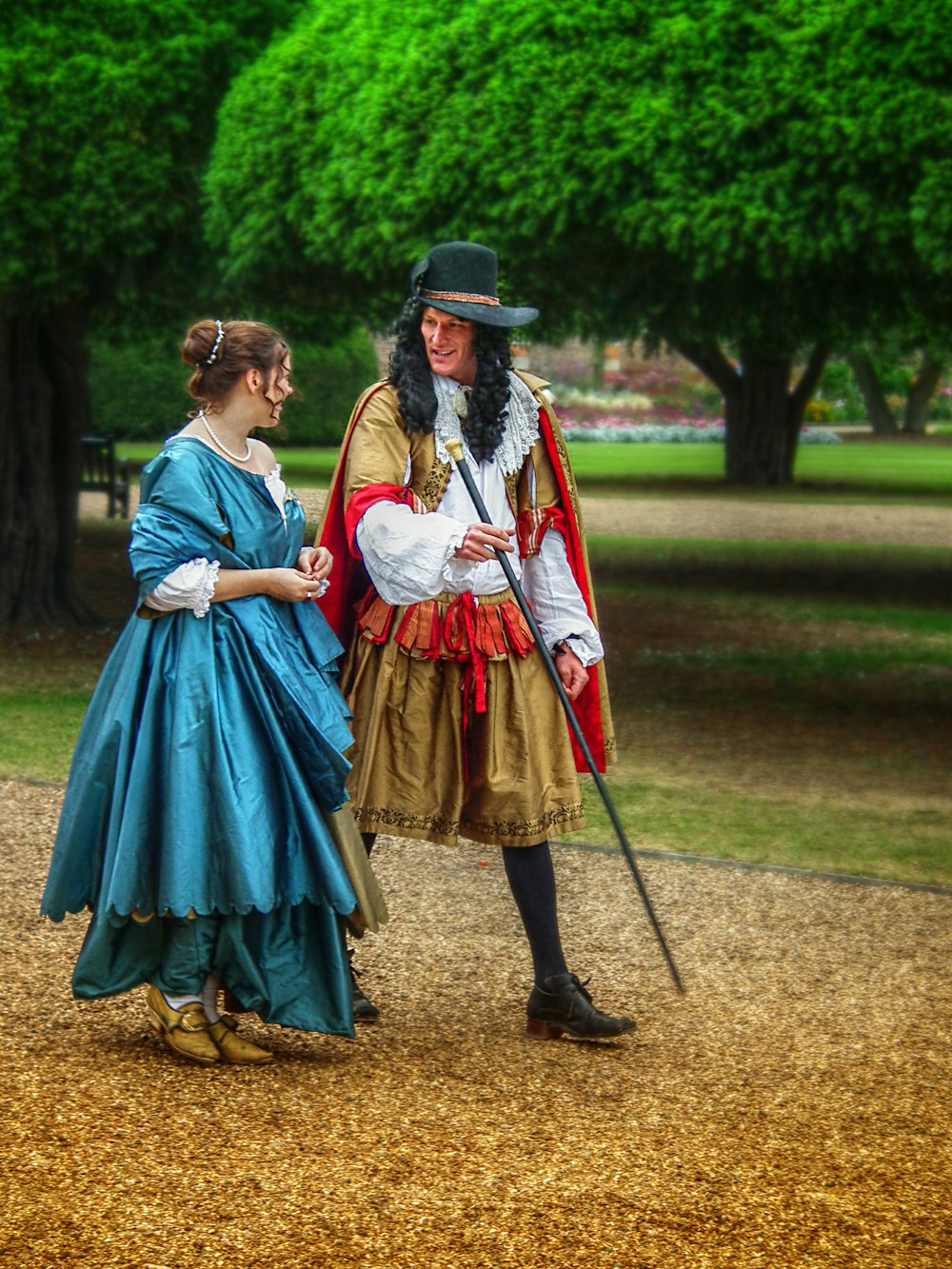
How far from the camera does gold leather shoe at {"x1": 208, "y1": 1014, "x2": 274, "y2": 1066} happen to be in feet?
12.3

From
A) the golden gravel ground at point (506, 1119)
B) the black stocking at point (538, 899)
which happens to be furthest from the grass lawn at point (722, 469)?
the black stocking at point (538, 899)

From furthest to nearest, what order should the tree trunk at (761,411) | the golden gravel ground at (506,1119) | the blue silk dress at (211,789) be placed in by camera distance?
the tree trunk at (761,411) → the blue silk dress at (211,789) → the golden gravel ground at (506,1119)

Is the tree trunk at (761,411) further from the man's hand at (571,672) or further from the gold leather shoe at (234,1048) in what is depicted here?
the gold leather shoe at (234,1048)

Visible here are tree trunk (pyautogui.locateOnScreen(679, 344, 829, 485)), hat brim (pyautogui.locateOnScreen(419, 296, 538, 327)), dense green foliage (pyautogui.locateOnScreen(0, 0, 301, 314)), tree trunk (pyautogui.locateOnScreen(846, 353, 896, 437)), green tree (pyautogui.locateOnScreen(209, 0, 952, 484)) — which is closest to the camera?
hat brim (pyautogui.locateOnScreen(419, 296, 538, 327))

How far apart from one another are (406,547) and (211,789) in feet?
2.21

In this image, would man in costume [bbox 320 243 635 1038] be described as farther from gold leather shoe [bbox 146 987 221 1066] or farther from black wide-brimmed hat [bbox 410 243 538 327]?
gold leather shoe [bbox 146 987 221 1066]

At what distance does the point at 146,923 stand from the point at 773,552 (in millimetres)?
16381

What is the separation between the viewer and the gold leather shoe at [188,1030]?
3.71 m

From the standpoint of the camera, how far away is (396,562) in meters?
3.83

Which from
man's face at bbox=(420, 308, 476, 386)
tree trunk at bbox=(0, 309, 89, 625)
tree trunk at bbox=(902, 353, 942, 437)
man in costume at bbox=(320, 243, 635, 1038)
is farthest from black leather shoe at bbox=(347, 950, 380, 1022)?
tree trunk at bbox=(902, 353, 942, 437)

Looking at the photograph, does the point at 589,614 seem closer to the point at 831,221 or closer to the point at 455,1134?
the point at 455,1134

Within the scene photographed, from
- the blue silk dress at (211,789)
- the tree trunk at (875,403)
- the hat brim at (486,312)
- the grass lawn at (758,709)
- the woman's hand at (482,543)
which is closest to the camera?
the blue silk dress at (211,789)

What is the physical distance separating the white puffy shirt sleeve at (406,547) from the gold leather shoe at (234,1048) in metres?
1.01

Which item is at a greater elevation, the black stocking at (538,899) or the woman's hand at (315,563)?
the woman's hand at (315,563)
